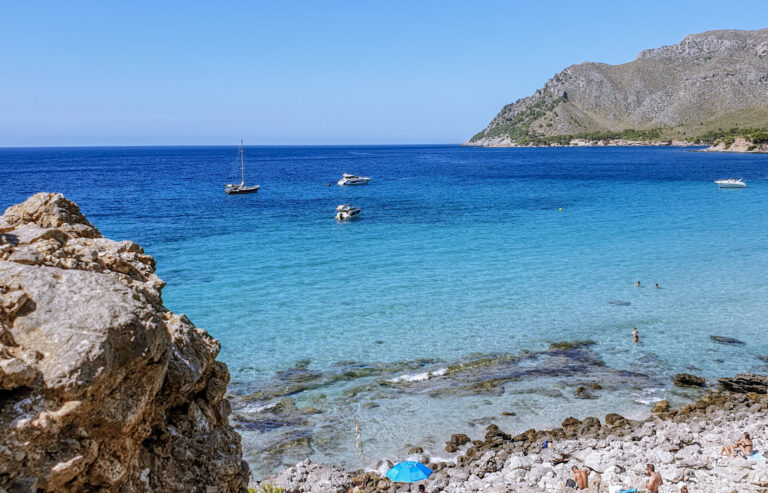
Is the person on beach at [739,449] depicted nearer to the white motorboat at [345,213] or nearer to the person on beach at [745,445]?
the person on beach at [745,445]

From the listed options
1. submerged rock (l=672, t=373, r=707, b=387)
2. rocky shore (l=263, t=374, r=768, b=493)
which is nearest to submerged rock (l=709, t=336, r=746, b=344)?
submerged rock (l=672, t=373, r=707, b=387)

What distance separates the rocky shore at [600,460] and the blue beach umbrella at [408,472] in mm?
185

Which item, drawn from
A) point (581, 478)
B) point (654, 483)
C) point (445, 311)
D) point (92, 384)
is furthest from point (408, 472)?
point (445, 311)

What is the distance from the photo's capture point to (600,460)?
14.1m

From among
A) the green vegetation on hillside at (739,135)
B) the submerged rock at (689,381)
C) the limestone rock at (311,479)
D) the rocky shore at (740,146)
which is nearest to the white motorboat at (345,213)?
the submerged rock at (689,381)

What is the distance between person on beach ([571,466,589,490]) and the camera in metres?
13.2

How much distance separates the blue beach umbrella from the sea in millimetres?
1327

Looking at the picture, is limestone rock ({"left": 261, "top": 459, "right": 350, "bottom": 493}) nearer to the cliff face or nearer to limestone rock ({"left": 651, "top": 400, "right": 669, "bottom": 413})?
the cliff face

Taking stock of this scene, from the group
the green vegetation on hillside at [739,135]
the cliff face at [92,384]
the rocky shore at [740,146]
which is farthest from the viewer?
the green vegetation on hillside at [739,135]

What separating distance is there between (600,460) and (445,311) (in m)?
13.5

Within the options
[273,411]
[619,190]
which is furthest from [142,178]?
[273,411]

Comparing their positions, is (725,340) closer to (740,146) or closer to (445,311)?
(445,311)

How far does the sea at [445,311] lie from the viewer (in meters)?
17.7

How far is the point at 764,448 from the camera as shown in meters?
14.6
